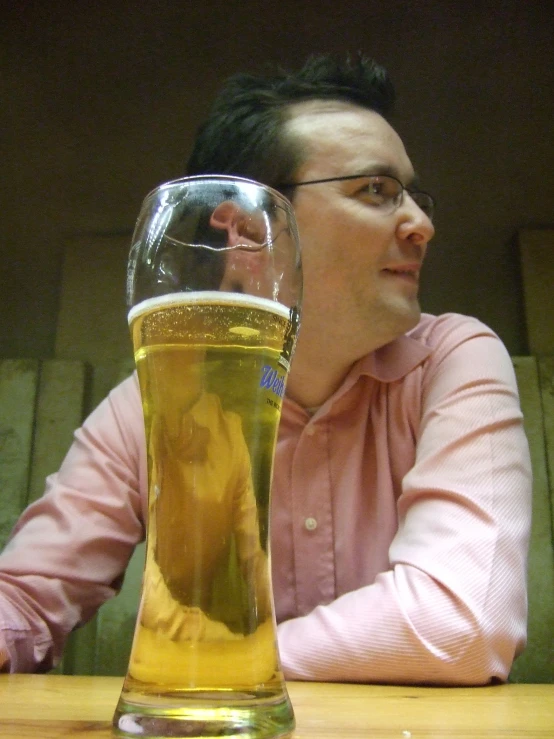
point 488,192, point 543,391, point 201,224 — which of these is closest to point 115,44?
point 488,192

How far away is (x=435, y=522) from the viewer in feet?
2.53

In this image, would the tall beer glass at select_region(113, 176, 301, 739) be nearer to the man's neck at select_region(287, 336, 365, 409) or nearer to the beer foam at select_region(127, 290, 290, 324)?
the beer foam at select_region(127, 290, 290, 324)

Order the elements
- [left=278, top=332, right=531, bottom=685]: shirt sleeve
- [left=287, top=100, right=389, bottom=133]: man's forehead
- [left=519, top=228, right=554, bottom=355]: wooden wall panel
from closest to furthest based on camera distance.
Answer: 1. [left=278, top=332, right=531, bottom=685]: shirt sleeve
2. [left=287, top=100, right=389, bottom=133]: man's forehead
3. [left=519, top=228, right=554, bottom=355]: wooden wall panel

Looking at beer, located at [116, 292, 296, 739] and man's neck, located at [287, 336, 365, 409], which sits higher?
man's neck, located at [287, 336, 365, 409]

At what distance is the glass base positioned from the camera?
323mm

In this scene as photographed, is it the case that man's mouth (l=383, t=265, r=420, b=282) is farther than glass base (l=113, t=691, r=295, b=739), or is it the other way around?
man's mouth (l=383, t=265, r=420, b=282)

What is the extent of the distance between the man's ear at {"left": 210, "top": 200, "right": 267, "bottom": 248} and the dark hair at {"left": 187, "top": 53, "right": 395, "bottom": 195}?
75cm

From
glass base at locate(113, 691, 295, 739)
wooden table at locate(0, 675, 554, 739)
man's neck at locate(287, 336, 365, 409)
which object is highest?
man's neck at locate(287, 336, 365, 409)

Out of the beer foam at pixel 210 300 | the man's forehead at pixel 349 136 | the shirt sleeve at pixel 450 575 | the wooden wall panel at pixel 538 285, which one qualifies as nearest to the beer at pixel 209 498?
the beer foam at pixel 210 300

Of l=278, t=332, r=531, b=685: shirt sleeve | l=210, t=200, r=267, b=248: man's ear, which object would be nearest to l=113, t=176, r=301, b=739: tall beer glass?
l=210, t=200, r=267, b=248: man's ear

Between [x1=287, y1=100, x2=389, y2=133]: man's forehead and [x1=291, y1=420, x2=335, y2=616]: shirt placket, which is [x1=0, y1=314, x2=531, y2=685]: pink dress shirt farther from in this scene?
[x1=287, y1=100, x2=389, y2=133]: man's forehead

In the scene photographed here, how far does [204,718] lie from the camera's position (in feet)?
1.07

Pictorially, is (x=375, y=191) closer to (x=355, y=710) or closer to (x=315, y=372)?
(x=315, y=372)

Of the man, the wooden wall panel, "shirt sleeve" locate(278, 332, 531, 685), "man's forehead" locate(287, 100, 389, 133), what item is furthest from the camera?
the wooden wall panel
